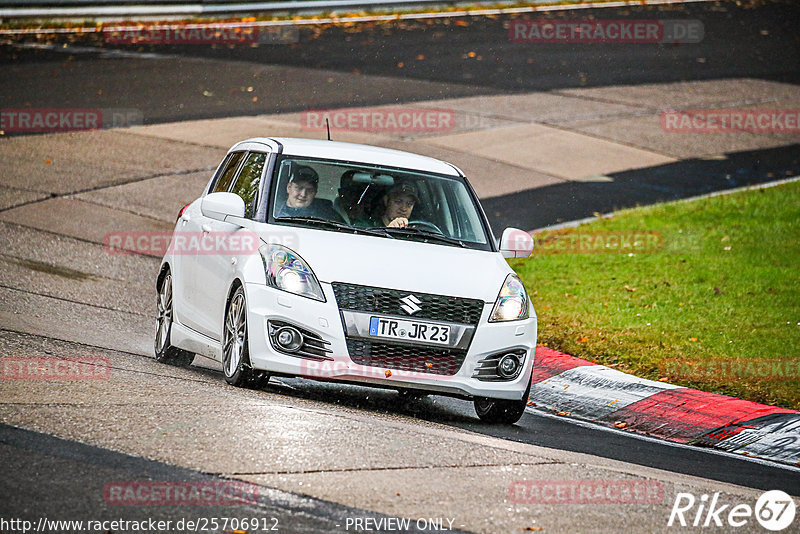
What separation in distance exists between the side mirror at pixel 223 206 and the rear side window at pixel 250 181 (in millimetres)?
154

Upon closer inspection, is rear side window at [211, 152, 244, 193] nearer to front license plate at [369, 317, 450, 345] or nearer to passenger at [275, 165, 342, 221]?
passenger at [275, 165, 342, 221]

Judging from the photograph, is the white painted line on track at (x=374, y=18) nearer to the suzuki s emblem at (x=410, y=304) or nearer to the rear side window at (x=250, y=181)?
the rear side window at (x=250, y=181)

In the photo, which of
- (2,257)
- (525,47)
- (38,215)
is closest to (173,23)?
(525,47)

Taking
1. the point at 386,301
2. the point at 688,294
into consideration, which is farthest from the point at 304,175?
the point at 688,294

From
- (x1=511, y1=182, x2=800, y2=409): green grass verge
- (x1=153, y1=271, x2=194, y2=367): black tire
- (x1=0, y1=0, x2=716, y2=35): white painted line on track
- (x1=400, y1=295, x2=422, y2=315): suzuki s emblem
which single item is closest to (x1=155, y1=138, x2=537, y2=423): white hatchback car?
(x1=400, y1=295, x2=422, y2=315): suzuki s emblem

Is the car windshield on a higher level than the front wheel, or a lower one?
higher

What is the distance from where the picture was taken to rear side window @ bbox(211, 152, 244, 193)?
9.59 metres

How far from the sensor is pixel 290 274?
310 inches

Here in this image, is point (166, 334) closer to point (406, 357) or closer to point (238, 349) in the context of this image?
point (238, 349)

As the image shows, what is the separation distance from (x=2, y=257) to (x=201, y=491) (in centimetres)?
A: 771

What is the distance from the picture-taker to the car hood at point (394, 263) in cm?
784

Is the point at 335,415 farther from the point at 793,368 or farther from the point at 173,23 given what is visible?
the point at 173,23

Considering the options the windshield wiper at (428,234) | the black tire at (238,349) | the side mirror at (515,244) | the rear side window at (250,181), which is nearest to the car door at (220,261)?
the rear side window at (250,181)

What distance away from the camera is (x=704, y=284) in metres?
12.6
